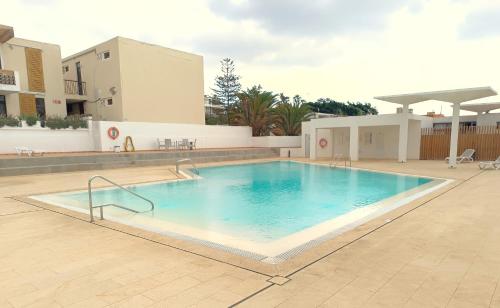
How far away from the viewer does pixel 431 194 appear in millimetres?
7746

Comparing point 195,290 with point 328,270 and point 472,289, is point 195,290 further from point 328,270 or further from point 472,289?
point 472,289

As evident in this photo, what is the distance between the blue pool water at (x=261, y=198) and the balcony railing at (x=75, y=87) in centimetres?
1544

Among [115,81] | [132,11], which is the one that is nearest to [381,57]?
[132,11]

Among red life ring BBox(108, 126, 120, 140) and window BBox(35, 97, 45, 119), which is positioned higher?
window BBox(35, 97, 45, 119)

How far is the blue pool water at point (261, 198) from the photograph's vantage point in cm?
640

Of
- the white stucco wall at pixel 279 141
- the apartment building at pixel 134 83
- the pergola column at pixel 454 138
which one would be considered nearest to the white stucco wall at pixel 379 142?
the pergola column at pixel 454 138

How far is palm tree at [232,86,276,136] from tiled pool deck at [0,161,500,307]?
863 inches

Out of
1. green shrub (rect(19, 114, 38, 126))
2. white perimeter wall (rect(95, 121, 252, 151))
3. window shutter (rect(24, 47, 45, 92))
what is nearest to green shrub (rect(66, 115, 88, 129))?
white perimeter wall (rect(95, 121, 252, 151))

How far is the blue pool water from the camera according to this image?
6402 mm

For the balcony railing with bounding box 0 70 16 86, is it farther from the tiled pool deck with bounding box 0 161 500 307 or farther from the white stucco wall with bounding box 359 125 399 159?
the white stucco wall with bounding box 359 125 399 159

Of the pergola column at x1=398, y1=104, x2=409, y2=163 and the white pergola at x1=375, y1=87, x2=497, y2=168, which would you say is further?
the pergola column at x1=398, y1=104, x2=409, y2=163

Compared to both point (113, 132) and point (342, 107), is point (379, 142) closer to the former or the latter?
point (113, 132)

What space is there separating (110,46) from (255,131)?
44.2 ft

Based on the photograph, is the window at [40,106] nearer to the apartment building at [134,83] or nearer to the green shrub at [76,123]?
the apartment building at [134,83]
